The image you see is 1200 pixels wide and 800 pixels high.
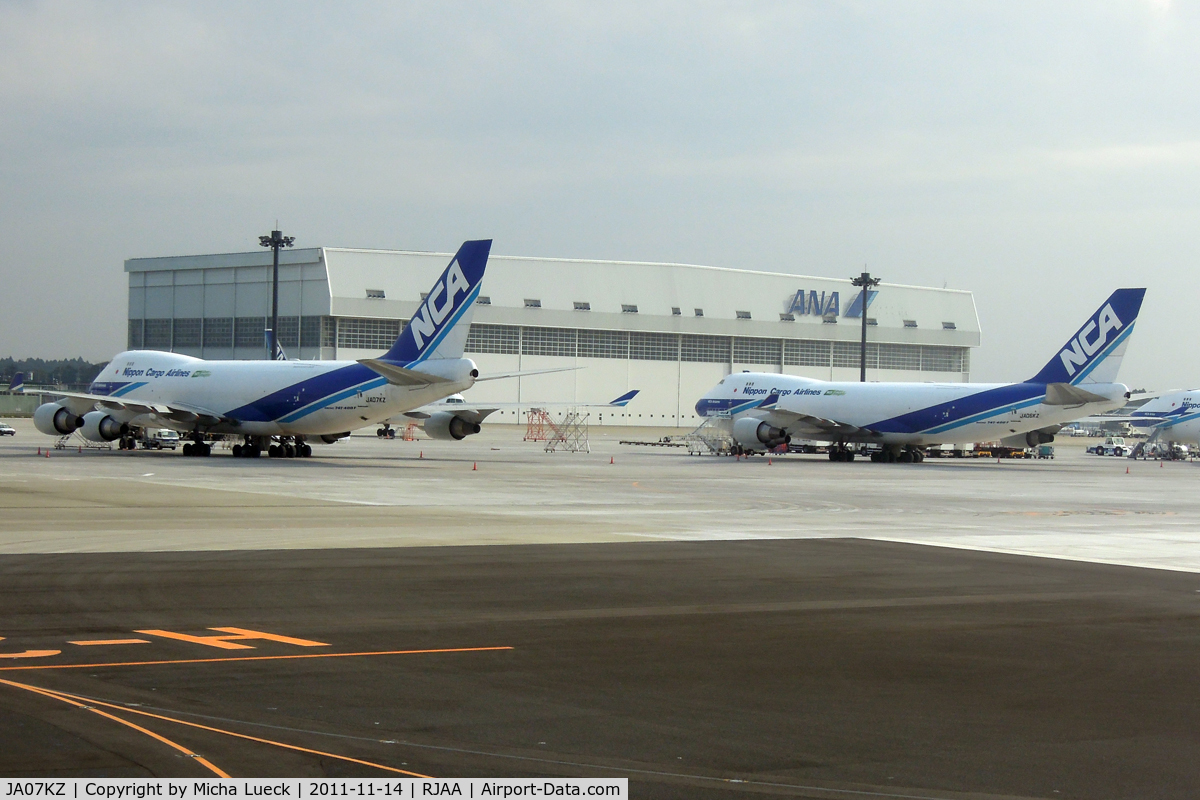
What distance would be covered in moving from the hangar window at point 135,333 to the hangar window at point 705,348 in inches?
2050

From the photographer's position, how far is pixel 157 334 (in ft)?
397

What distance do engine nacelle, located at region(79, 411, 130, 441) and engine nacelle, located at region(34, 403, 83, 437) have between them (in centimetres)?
49

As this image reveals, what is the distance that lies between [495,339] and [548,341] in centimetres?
519

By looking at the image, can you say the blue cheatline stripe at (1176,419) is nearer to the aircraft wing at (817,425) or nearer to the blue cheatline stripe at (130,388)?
the aircraft wing at (817,425)

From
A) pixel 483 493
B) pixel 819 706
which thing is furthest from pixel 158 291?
pixel 819 706

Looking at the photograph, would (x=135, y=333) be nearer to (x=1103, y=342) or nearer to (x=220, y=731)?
(x=1103, y=342)

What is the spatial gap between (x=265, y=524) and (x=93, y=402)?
32.7m

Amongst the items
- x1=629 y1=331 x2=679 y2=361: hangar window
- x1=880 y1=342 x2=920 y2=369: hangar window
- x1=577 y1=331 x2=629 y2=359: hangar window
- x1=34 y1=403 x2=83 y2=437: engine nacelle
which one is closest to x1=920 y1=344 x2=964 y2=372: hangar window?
x1=880 y1=342 x2=920 y2=369: hangar window

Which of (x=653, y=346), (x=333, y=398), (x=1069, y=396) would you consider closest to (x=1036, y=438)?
(x=1069, y=396)

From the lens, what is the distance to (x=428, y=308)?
46.3 m

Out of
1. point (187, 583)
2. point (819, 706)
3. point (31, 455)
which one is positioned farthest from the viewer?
point (31, 455)

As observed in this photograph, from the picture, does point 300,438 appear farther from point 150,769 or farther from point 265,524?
point 150,769

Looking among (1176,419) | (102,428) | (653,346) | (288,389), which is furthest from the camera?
(653,346)
